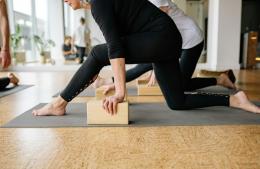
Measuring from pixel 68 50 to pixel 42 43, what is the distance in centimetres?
67

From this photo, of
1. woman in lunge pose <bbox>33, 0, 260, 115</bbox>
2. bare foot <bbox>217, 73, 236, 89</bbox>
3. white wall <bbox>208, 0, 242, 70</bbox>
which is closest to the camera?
woman in lunge pose <bbox>33, 0, 260, 115</bbox>

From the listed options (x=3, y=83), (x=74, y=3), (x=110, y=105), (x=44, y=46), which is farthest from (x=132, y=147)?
(x=44, y=46)

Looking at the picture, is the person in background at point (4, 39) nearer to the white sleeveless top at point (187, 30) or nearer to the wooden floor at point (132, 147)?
the wooden floor at point (132, 147)

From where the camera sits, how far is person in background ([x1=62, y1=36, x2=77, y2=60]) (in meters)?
5.98

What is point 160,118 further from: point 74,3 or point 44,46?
point 44,46

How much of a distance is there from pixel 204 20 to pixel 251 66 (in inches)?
59.1

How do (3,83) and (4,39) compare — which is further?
(3,83)

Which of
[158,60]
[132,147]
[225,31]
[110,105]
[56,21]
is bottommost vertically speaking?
[132,147]

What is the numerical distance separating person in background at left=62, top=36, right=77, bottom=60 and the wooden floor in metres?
4.59

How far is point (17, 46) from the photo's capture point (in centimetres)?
662

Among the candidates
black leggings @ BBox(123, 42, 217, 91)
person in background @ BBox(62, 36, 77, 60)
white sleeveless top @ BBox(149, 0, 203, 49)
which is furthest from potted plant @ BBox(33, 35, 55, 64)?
white sleeveless top @ BBox(149, 0, 203, 49)

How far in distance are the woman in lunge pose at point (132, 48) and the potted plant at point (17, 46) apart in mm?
5264

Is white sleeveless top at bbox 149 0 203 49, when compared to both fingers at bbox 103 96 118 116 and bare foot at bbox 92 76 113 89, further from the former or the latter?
fingers at bbox 103 96 118 116

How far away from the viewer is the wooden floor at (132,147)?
106cm
